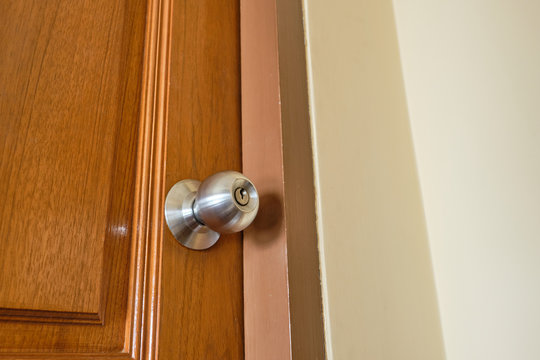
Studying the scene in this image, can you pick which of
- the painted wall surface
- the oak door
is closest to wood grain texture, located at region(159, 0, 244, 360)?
the oak door

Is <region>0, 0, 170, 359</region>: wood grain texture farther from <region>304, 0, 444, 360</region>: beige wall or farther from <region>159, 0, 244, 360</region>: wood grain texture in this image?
<region>304, 0, 444, 360</region>: beige wall

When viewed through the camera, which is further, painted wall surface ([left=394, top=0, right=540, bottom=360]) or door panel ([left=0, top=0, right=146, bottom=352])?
painted wall surface ([left=394, top=0, right=540, bottom=360])

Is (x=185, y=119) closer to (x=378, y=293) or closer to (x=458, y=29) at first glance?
(x=378, y=293)

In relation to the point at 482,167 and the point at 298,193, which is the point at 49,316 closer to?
the point at 298,193

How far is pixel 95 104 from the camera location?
457mm

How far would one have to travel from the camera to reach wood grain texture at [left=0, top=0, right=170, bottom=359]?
38cm

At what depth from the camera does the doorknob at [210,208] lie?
16.5 inches

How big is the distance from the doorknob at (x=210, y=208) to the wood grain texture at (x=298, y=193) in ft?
0.18

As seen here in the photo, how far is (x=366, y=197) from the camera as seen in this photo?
59cm

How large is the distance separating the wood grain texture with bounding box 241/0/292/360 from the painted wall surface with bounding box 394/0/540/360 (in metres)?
0.33

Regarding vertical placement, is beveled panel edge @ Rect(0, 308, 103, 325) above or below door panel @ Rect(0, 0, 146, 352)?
below

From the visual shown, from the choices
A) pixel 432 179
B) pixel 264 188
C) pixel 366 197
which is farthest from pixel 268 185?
pixel 432 179

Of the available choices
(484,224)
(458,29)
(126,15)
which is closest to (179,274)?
(126,15)

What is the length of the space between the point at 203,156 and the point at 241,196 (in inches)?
3.9
